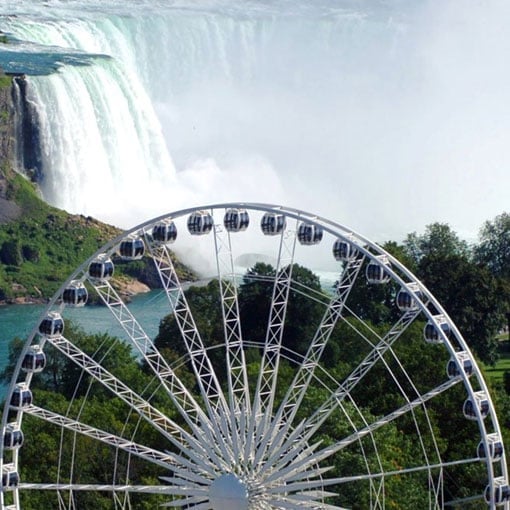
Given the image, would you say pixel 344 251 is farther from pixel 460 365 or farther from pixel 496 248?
pixel 496 248

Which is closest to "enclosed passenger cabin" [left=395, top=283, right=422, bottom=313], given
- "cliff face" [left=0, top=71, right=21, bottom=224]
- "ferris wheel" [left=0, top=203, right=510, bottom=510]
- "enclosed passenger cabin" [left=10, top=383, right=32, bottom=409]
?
"ferris wheel" [left=0, top=203, right=510, bottom=510]

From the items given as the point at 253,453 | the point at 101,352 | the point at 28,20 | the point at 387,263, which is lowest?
the point at 253,453

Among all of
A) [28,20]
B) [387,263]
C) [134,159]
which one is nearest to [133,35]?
[28,20]

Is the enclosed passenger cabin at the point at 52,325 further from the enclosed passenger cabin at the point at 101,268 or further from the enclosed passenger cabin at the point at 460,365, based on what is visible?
the enclosed passenger cabin at the point at 460,365

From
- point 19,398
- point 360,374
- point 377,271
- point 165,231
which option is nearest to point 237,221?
point 165,231

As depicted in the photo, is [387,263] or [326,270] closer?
[387,263]

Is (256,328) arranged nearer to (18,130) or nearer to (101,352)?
(101,352)

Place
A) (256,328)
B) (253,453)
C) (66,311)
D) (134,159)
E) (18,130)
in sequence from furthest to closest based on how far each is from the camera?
(134,159), (18,130), (66,311), (256,328), (253,453)

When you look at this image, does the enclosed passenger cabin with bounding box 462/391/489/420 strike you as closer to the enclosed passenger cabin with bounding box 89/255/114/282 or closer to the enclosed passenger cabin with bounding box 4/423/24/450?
the enclosed passenger cabin with bounding box 89/255/114/282
